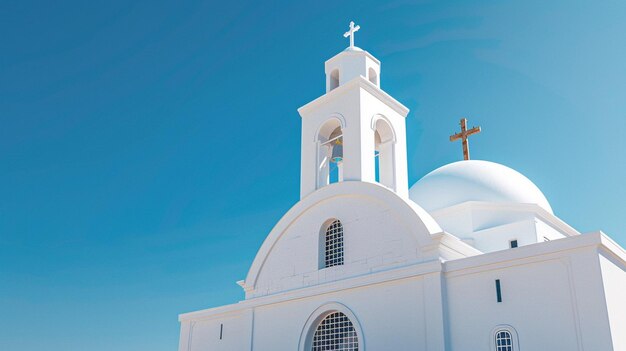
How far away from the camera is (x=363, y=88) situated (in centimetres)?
1627

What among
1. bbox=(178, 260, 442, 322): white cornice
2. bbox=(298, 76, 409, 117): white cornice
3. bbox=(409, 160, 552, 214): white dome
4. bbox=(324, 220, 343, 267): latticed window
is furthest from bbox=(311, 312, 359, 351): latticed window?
bbox=(298, 76, 409, 117): white cornice

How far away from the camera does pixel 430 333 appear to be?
474 inches

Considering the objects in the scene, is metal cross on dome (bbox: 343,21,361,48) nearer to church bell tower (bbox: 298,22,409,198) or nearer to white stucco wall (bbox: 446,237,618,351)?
church bell tower (bbox: 298,22,409,198)

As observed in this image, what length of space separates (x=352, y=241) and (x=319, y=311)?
6.42 feet

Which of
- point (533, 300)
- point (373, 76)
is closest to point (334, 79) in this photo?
point (373, 76)

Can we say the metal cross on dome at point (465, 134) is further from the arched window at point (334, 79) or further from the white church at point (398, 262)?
the arched window at point (334, 79)

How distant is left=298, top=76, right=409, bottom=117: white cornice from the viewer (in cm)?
1622

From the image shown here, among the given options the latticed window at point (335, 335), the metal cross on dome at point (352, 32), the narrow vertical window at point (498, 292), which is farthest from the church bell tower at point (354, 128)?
the narrow vertical window at point (498, 292)

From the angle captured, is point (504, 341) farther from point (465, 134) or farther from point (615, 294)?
point (465, 134)

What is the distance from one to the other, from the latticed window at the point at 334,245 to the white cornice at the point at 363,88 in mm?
3846

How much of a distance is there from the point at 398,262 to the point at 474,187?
19.3 ft

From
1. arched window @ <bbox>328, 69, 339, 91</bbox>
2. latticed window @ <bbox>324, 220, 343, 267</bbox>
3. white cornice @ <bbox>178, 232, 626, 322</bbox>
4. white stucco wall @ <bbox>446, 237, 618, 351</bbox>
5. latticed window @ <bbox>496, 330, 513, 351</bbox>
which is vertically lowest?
latticed window @ <bbox>496, 330, 513, 351</bbox>

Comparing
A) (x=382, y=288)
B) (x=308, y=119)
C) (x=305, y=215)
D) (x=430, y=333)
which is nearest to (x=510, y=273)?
(x=430, y=333)

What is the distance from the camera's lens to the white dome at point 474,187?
58.9 ft
